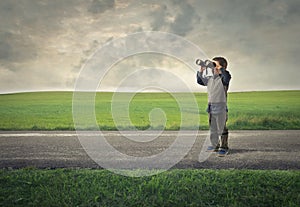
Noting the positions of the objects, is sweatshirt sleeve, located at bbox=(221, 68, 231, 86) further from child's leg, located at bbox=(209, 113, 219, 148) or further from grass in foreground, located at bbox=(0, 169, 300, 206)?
grass in foreground, located at bbox=(0, 169, 300, 206)

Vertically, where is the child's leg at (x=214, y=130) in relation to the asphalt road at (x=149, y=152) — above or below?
above

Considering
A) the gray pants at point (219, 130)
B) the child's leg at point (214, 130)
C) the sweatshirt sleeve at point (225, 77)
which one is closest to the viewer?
the sweatshirt sleeve at point (225, 77)

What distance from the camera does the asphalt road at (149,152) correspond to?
6188 millimetres

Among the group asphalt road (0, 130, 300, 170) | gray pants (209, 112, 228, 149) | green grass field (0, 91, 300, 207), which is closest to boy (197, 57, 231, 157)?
gray pants (209, 112, 228, 149)

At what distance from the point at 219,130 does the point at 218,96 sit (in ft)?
2.54

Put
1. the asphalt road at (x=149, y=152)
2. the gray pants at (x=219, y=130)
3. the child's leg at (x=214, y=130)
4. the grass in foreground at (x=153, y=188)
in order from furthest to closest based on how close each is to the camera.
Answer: the child's leg at (x=214, y=130), the gray pants at (x=219, y=130), the asphalt road at (x=149, y=152), the grass in foreground at (x=153, y=188)

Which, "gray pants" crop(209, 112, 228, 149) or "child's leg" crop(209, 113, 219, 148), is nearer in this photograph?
"gray pants" crop(209, 112, 228, 149)

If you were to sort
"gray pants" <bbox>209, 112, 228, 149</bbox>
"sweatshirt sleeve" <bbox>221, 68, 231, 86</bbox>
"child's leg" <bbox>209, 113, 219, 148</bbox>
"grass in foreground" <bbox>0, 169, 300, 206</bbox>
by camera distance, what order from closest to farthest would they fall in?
"grass in foreground" <bbox>0, 169, 300, 206</bbox> < "sweatshirt sleeve" <bbox>221, 68, 231, 86</bbox> < "gray pants" <bbox>209, 112, 228, 149</bbox> < "child's leg" <bbox>209, 113, 219, 148</bbox>

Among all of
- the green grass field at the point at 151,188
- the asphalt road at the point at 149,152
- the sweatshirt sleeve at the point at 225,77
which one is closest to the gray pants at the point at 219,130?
the asphalt road at the point at 149,152

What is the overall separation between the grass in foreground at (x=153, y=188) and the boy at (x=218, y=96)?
1.76m

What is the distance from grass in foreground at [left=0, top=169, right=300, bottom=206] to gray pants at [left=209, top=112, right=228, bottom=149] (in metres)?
1.75

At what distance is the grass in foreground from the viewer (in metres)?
4.44

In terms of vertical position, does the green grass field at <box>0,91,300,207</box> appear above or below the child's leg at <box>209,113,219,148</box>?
below

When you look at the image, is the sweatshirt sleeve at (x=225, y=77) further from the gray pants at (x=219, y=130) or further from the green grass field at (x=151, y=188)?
the green grass field at (x=151, y=188)
